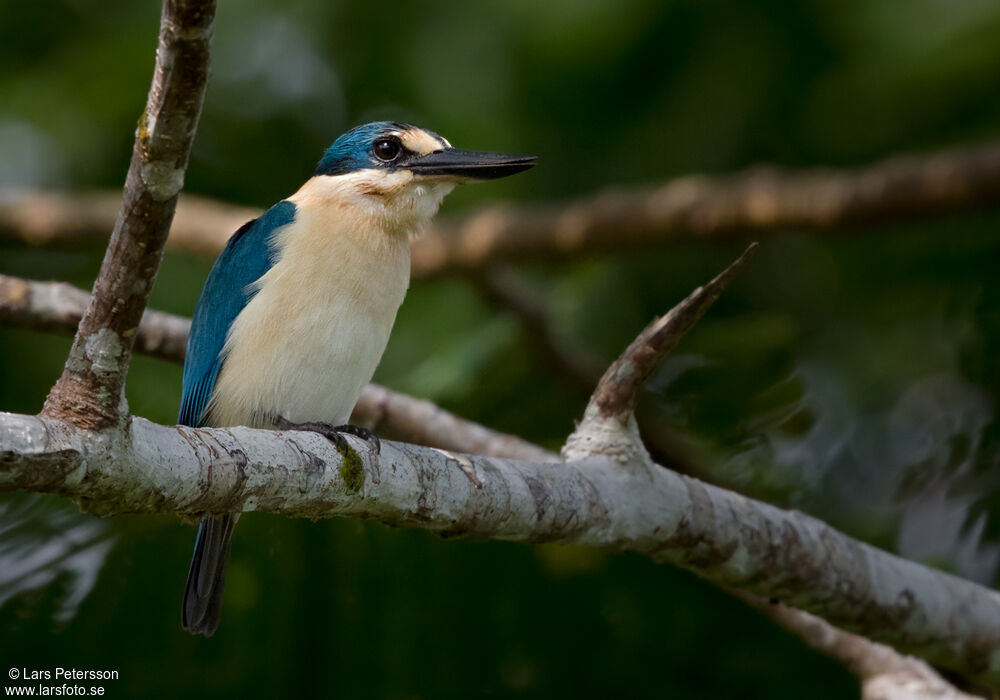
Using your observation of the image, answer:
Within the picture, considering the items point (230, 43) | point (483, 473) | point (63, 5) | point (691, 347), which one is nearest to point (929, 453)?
point (691, 347)

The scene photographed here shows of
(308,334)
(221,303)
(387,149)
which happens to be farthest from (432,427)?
(387,149)

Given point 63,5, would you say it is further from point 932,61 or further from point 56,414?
point 56,414

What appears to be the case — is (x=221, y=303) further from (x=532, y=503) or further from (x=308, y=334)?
(x=532, y=503)

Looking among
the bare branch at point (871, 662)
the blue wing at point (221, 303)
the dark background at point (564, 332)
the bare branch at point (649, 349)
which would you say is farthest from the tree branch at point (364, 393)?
the bare branch at point (871, 662)

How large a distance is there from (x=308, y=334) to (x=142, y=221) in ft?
4.77

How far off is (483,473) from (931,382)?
287 centimetres

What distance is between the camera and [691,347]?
4914 mm

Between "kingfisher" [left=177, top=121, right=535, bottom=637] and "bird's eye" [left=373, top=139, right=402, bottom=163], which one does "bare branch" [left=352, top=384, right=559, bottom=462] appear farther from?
"bird's eye" [left=373, top=139, right=402, bottom=163]

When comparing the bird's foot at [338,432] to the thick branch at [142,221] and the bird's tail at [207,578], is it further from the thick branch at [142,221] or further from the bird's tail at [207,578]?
the thick branch at [142,221]

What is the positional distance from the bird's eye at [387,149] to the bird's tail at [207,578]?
1207mm

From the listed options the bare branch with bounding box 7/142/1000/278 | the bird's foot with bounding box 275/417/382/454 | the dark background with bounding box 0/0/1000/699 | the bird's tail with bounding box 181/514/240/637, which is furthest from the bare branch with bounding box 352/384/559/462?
the bare branch with bounding box 7/142/1000/278

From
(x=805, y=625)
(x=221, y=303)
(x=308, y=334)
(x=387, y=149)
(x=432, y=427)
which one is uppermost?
(x=387, y=149)

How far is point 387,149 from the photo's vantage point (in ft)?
12.3

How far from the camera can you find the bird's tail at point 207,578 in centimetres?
333
